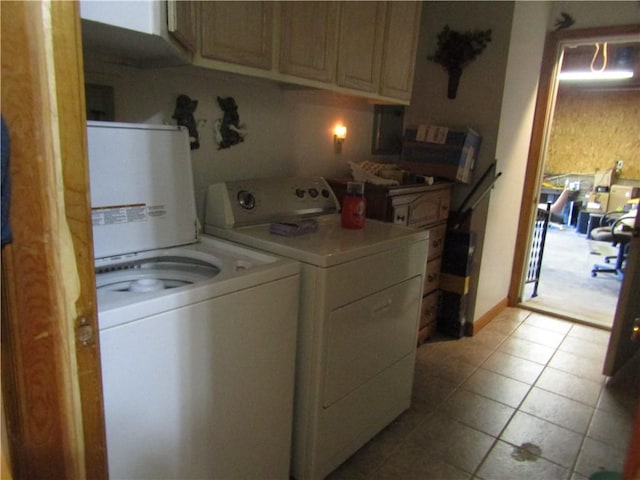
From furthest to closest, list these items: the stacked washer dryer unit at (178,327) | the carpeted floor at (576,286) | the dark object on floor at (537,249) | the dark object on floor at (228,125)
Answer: the dark object on floor at (537,249), the carpeted floor at (576,286), the dark object on floor at (228,125), the stacked washer dryer unit at (178,327)

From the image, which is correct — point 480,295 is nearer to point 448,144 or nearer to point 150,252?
point 448,144

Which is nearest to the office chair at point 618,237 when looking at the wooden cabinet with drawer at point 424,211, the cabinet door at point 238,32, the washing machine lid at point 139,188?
the wooden cabinet with drawer at point 424,211

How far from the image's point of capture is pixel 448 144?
2891mm

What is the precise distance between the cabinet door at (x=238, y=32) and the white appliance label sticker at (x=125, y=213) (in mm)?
564

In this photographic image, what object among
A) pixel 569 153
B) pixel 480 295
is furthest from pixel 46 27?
pixel 569 153

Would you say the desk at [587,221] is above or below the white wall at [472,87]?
below

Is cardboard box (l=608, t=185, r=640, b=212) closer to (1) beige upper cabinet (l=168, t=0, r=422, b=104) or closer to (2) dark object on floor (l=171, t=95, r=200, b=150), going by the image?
(1) beige upper cabinet (l=168, t=0, r=422, b=104)

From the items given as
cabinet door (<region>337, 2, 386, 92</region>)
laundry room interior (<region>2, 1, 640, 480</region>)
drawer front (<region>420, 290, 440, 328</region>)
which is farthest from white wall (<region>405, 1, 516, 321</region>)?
cabinet door (<region>337, 2, 386, 92</region>)

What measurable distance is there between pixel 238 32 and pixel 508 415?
218 centimetres

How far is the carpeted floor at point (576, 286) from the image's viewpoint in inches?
144

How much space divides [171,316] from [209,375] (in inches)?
9.5

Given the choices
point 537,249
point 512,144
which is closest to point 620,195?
point 537,249

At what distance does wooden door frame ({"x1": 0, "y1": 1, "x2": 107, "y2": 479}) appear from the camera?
1.82 feet

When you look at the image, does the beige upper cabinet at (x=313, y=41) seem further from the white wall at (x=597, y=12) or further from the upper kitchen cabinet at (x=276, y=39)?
the white wall at (x=597, y=12)
